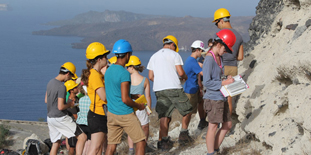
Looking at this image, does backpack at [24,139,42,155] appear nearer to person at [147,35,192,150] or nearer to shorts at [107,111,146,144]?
person at [147,35,192,150]

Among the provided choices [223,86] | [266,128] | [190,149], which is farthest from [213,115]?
[190,149]

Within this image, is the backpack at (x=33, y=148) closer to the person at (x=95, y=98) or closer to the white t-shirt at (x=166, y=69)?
the white t-shirt at (x=166, y=69)

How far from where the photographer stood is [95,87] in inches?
190

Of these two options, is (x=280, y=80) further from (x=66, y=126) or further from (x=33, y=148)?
(x=33, y=148)

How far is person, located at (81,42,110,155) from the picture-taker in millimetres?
4855

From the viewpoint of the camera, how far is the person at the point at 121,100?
4.46m

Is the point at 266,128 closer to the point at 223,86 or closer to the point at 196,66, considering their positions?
the point at 223,86

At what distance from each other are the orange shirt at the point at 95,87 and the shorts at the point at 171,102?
1572mm

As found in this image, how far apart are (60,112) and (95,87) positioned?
133 centimetres

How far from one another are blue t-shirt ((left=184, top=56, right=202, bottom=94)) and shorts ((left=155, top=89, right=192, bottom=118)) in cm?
57

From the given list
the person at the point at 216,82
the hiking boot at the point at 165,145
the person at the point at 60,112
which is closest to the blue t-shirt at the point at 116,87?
the person at the point at 216,82

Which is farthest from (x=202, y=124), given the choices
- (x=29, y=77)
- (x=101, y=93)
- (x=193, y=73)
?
(x=29, y=77)

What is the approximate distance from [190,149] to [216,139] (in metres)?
1.20

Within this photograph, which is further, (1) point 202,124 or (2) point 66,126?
(1) point 202,124
